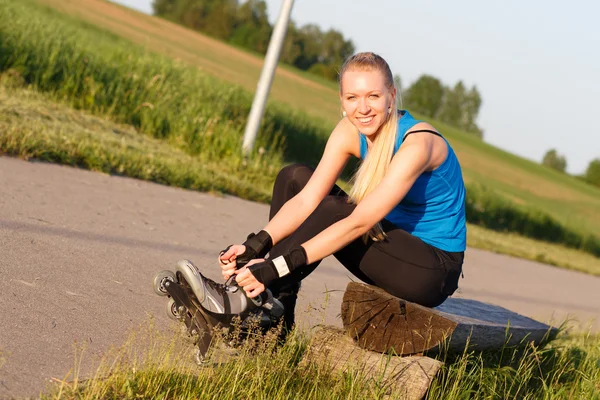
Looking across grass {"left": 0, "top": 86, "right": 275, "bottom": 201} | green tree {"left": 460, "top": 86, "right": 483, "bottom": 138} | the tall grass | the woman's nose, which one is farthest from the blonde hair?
green tree {"left": 460, "top": 86, "right": 483, "bottom": 138}

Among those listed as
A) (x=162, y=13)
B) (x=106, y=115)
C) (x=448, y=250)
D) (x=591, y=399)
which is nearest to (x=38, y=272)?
(x=448, y=250)

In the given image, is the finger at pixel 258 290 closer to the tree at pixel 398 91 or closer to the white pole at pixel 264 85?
the tree at pixel 398 91

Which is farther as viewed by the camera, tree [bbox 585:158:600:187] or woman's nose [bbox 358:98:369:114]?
tree [bbox 585:158:600:187]

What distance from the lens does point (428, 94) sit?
423 feet

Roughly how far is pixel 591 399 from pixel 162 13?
109933 millimetres

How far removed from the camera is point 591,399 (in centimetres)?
466

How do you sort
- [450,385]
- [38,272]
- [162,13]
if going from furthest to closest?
[162,13] → [38,272] → [450,385]

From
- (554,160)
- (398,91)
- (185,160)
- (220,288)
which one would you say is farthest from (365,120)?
(554,160)

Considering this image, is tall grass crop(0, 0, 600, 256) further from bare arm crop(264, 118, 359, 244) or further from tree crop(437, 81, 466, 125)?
tree crop(437, 81, 466, 125)

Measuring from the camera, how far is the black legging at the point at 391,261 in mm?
4121

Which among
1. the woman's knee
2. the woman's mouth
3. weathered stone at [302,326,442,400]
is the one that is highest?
the woman's mouth

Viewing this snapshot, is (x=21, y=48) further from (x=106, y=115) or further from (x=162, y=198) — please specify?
(x=162, y=198)

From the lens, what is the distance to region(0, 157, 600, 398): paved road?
3732 millimetres

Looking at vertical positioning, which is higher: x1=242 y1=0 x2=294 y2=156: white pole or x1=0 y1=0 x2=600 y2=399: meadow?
x1=242 y1=0 x2=294 y2=156: white pole
